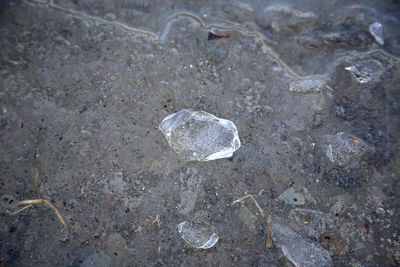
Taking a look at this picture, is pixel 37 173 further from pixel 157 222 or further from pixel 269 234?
pixel 269 234

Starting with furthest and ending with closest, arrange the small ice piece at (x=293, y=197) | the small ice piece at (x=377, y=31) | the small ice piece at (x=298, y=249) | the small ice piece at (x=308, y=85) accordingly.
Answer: the small ice piece at (x=377, y=31), the small ice piece at (x=308, y=85), the small ice piece at (x=293, y=197), the small ice piece at (x=298, y=249)

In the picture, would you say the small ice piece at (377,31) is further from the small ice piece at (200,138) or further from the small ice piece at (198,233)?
the small ice piece at (198,233)

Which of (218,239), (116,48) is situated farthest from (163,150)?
(116,48)

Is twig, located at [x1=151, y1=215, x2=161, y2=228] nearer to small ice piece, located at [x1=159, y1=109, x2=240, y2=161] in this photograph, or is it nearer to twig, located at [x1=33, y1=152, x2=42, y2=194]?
small ice piece, located at [x1=159, y1=109, x2=240, y2=161]

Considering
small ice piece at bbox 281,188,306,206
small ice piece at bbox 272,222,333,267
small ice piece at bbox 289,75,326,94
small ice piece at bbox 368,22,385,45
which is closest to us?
small ice piece at bbox 272,222,333,267

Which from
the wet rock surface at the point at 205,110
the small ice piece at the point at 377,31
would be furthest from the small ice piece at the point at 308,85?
the small ice piece at the point at 377,31

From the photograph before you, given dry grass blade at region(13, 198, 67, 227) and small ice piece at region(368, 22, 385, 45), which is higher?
small ice piece at region(368, 22, 385, 45)

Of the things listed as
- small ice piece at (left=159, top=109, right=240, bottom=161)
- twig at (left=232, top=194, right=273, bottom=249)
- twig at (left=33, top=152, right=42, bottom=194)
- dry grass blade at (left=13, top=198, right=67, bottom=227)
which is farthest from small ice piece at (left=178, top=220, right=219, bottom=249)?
twig at (left=33, top=152, right=42, bottom=194)
